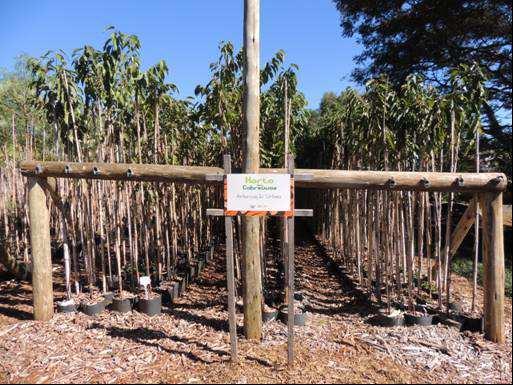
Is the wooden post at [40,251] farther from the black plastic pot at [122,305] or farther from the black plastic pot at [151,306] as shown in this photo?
the black plastic pot at [151,306]

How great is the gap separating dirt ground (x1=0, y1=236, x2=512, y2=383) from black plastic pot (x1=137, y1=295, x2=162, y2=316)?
0.33 ft

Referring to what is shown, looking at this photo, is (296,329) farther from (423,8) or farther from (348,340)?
(423,8)

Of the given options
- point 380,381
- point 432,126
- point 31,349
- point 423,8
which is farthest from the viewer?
point 423,8

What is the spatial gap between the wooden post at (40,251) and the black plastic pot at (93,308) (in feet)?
1.13

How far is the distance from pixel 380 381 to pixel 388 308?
1372 mm

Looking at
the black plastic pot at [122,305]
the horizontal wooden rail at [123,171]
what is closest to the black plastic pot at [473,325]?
the horizontal wooden rail at [123,171]

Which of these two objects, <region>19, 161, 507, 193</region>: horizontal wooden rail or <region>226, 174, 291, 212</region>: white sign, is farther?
<region>19, 161, 507, 193</region>: horizontal wooden rail

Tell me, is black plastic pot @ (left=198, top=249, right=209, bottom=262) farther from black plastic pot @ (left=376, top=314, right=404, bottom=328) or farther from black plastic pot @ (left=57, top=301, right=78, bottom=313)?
black plastic pot @ (left=376, top=314, right=404, bottom=328)

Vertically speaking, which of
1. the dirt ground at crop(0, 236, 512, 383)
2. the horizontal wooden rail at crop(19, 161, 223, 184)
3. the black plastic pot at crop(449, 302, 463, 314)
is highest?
the horizontal wooden rail at crop(19, 161, 223, 184)

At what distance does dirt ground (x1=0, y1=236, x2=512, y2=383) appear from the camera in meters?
3.33

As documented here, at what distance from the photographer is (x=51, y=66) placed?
4613mm

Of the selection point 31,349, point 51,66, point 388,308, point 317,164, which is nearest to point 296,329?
point 388,308

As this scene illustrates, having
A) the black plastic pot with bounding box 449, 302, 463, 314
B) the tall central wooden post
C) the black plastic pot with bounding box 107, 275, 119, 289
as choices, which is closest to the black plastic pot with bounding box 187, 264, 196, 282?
the black plastic pot with bounding box 107, 275, 119, 289

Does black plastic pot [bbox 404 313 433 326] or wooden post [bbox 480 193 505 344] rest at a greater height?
wooden post [bbox 480 193 505 344]
